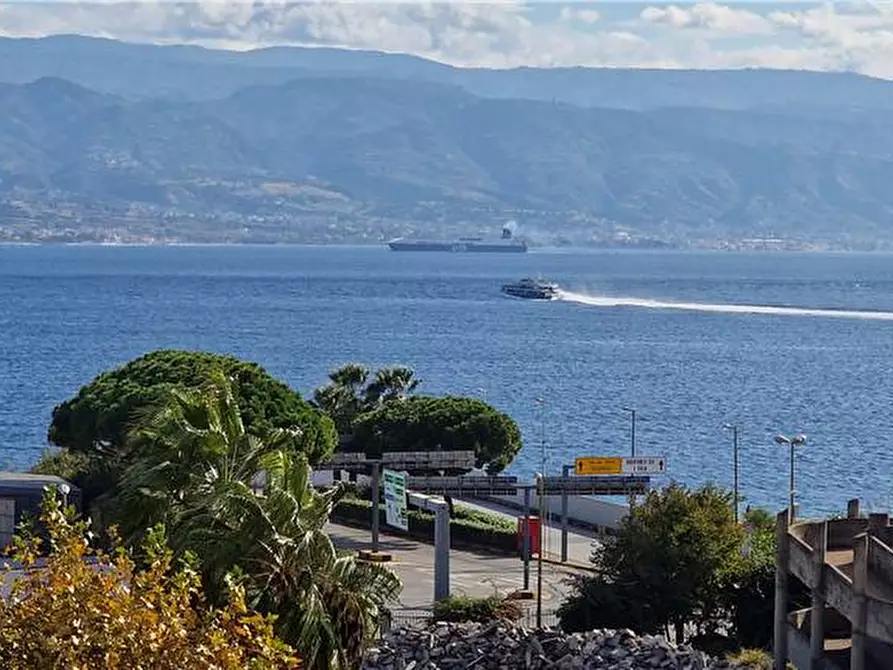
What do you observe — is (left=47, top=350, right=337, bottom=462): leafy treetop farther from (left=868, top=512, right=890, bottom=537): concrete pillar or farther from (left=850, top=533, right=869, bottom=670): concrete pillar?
(left=850, top=533, right=869, bottom=670): concrete pillar

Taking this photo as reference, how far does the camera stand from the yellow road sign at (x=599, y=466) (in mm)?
54331

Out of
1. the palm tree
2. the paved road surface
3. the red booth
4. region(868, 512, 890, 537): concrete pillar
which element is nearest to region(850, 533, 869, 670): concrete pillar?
region(868, 512, 890, 537): concrete pillar

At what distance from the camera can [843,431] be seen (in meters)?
102

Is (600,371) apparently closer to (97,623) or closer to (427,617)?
(427,617)

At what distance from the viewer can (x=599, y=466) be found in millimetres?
54688

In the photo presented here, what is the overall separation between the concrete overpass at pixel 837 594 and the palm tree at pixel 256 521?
7.16 meters

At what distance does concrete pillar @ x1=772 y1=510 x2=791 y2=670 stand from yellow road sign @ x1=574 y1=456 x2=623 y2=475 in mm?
22569

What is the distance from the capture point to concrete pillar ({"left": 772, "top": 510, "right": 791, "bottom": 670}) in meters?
30.5

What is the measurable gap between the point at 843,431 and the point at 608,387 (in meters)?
27.5

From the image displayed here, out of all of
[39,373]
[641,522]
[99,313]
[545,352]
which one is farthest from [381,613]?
[99,313]

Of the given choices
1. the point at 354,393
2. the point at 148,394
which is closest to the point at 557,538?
the point at 148,394

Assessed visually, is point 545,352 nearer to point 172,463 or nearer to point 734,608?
point 734,608

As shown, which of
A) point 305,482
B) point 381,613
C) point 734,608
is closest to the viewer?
point 305,482

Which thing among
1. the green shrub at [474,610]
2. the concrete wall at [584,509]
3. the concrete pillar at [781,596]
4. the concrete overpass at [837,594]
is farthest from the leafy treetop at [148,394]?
the concrete overpass at [837,594]
